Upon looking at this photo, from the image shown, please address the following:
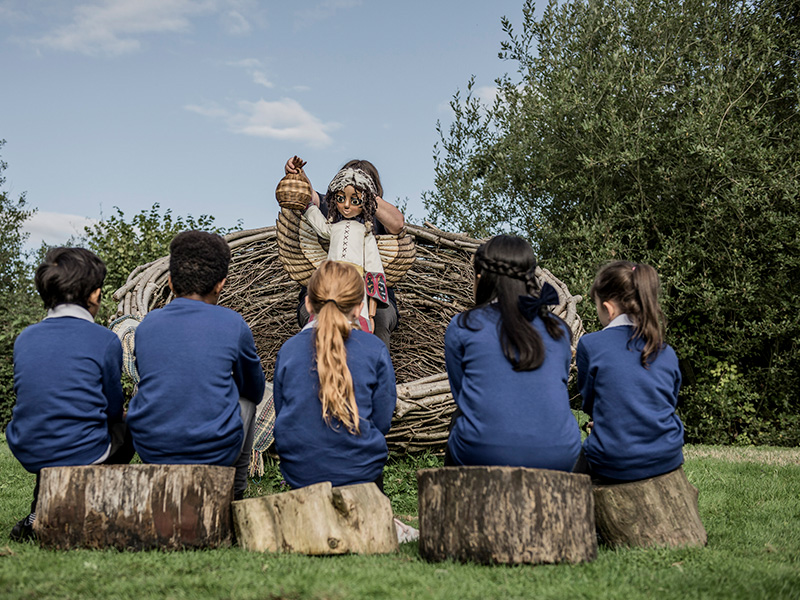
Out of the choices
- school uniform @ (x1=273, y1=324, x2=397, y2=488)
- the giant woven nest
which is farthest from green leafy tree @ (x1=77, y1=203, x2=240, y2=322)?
school uniform @ (x1=273, y1=324, x2=397, y2=488)

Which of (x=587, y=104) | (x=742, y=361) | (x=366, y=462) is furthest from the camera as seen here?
(x=742, y=361)

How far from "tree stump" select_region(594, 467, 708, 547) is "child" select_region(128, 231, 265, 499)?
56.8 inches

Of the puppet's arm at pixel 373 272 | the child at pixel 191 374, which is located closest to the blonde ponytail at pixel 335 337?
the child at pixel 191 374

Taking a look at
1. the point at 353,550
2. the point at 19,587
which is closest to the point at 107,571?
the point at 19,587

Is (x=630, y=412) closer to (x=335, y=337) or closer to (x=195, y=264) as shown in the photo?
(x=335, y=337)

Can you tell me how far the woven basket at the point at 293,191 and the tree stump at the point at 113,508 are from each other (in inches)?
87.7

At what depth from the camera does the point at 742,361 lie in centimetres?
742

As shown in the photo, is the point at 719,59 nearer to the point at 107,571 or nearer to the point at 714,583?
the point at 714,583

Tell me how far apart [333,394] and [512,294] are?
0.73 metres

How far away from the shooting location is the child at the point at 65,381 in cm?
251

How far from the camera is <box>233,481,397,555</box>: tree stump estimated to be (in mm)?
2324

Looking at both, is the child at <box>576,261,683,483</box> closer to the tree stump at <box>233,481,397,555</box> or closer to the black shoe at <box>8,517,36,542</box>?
the tree stump at <box>233,481,397,555</box>

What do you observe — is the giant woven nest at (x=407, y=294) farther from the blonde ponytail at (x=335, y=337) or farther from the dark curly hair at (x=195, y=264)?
the blonde ponytail at (x=335, y=337)

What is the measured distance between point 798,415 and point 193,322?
6.55 metres
